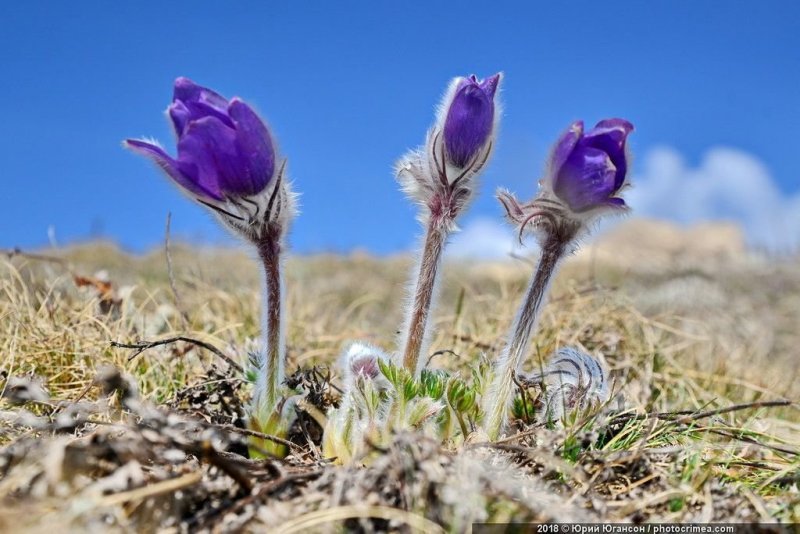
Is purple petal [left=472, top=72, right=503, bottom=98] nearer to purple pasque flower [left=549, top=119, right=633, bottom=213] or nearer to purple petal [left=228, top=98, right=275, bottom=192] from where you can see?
purple pasque flower [left=549, top=119, right=633, bottom=213]

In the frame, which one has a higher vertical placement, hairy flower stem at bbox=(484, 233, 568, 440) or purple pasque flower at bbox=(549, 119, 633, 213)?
purple pasque flower at bbox=(549, 119, 633, 213)

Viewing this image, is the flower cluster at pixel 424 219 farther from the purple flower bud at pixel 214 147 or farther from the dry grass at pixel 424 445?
the dry grass at pixel 424 445

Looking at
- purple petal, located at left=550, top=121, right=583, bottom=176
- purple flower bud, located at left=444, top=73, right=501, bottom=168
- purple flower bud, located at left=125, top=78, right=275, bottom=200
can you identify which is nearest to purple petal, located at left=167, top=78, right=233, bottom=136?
purple flower bud, located at left=125, top=78, right=275, bottom=200

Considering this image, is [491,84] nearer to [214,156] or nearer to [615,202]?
[615,202]

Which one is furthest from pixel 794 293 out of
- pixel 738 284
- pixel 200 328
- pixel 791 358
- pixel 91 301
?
pixel 91 301

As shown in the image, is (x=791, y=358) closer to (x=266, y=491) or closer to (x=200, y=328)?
(x=200, y=328)

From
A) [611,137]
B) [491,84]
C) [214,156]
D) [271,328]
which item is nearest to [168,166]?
[214,156]

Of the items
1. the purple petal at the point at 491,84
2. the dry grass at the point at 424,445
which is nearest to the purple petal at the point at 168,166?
the dry grass at the point at 424,445
